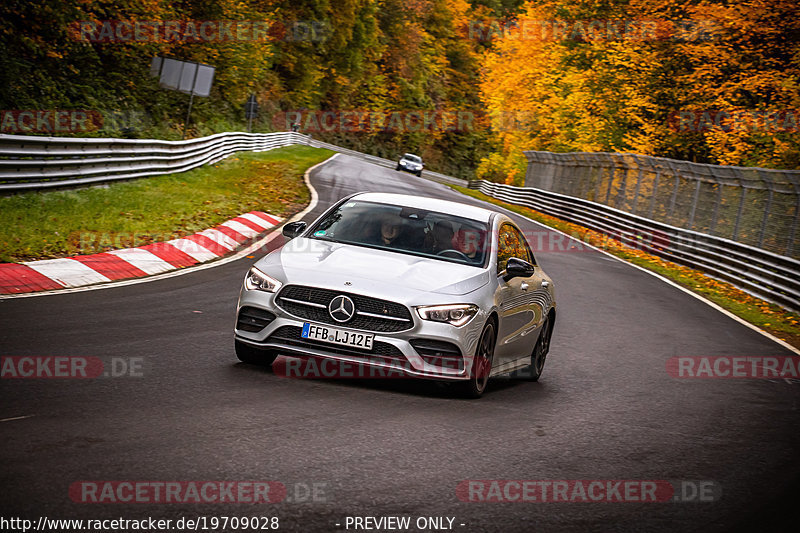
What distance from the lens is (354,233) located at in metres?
8.78

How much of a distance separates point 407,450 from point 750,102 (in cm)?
3304

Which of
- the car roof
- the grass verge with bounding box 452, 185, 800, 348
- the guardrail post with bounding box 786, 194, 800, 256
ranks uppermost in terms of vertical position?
the guardrail post with bounding box 786, 194, 800, 256

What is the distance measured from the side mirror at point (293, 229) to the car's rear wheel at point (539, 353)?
262 centimetres

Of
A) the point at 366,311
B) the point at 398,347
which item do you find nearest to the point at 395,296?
the point at 366,311

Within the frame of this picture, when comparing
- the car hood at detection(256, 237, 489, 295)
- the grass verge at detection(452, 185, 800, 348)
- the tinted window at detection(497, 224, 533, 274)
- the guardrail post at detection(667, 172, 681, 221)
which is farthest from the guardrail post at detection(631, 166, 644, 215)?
the car hood at detection(256, 237, 489, 295)

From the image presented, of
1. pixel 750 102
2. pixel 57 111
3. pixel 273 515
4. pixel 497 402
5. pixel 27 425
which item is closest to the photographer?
pixel 273 515

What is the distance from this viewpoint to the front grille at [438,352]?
751cm

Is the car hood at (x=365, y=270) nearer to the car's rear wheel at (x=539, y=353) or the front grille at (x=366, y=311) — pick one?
the front grille at (x=366, y=311)

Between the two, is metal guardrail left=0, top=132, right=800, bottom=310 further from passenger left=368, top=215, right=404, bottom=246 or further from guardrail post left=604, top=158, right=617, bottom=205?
passenger left=368, top=215, right=404, bottom=246

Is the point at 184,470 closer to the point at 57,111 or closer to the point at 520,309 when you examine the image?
the point at 520,309

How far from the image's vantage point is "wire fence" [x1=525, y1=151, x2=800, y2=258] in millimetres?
21078

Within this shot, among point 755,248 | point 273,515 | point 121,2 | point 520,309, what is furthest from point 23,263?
point 121,2

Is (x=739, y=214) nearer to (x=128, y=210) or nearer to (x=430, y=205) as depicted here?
(x=128, y=210)

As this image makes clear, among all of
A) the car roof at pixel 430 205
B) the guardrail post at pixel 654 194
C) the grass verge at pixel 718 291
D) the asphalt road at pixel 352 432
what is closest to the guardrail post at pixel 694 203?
the grass verge at pixel 718 291
